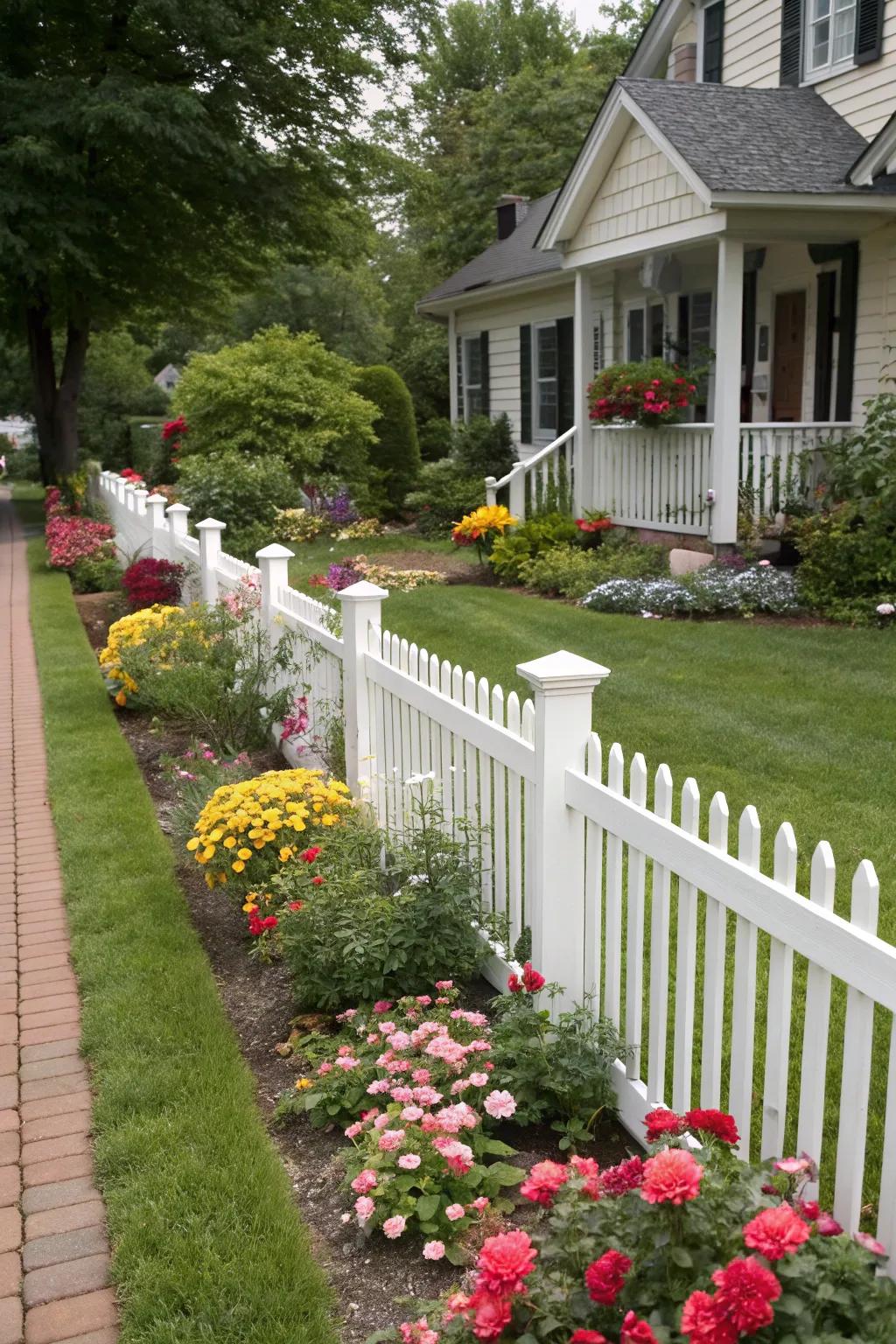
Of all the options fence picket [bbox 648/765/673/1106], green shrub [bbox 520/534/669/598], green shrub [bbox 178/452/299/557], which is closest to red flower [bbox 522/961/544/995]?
fence picket [bbox 648/765/673/1106]

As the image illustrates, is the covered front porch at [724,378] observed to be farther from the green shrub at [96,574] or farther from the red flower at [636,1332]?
the red flower at [636,1332]

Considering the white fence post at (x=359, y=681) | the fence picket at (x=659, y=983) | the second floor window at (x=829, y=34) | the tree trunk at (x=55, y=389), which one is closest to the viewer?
the fence picket at (x=659, y=983)

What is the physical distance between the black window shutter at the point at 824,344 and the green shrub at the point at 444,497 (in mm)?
5455

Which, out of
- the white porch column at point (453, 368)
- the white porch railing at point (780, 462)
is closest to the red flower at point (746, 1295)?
the white porch railing at point (780, 462)

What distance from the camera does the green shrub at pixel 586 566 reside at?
38.0 feet

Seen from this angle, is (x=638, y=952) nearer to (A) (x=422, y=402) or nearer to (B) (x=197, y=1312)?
(B) (x=197, y=1312)

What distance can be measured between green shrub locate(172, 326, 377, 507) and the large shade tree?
2969 mm

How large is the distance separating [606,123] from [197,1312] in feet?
39.7

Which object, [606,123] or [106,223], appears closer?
[606,123]

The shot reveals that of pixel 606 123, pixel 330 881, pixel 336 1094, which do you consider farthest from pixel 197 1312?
pixel 606 123

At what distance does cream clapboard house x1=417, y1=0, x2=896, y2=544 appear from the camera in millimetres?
10875

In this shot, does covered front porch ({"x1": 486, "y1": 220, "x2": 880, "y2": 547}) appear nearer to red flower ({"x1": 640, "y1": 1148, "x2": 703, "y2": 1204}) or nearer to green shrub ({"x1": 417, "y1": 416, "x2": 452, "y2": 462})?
green shrub ({"x1": 417, "y1": 416, "x2": 452, "y2": 462})

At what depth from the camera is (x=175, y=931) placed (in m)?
4.71

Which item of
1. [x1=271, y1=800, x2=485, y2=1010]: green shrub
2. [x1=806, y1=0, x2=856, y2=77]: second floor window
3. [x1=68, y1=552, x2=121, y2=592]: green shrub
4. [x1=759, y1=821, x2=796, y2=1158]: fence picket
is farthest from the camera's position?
[x1=68, y1=552, x2=121, y2=592]: green shrub
